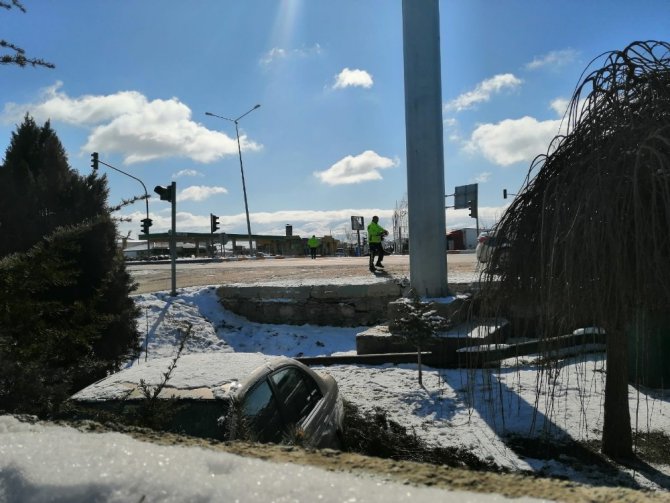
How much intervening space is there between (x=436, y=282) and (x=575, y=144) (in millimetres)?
4890

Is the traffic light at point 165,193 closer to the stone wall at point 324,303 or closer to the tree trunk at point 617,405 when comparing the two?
the stone wall at point 324,303

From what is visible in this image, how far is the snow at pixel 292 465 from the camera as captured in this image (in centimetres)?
97

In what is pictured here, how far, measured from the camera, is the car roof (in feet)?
10.8

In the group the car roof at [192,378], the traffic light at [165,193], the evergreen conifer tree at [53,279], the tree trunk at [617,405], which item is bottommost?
the tree trunk at [617,405]

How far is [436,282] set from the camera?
8.10 m

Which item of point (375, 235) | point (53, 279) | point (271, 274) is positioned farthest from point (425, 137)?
point (271, 274)

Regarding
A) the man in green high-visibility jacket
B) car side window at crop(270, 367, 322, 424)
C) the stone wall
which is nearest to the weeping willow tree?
car side window at crop(270, 367, 322, 424)

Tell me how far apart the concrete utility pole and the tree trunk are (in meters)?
3.88

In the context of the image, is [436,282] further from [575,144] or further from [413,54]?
[575,144]

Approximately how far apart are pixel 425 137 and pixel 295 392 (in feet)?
17.3

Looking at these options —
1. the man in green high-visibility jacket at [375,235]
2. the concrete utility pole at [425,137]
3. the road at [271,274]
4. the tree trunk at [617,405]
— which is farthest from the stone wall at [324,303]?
the tree trunk at [617,405]

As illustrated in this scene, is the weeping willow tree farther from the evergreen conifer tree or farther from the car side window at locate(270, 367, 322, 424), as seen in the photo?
the evergreen conifer tree

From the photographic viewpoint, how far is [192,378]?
347 cm

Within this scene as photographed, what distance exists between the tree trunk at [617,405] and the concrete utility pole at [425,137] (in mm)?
3879
